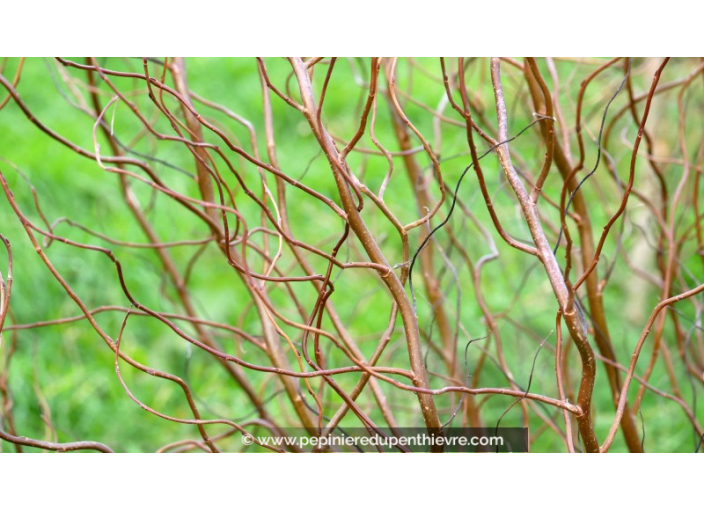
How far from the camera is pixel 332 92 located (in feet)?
6.55

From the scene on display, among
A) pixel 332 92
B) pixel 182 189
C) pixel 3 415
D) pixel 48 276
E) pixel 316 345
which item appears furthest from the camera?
pixel 332 92

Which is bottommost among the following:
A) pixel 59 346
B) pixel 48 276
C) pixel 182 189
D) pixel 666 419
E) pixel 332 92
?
pixel 666 419

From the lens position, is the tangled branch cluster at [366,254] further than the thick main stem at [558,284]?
Yes

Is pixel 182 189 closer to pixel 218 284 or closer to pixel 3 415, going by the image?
pixel 218 284

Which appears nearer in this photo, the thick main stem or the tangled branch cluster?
the thick main stem

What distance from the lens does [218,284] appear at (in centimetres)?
166

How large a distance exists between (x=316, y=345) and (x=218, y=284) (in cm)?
111

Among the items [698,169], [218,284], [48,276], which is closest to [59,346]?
[48,276]

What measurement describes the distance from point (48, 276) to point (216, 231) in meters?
0.92

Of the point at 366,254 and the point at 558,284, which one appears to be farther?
the point at 366,254

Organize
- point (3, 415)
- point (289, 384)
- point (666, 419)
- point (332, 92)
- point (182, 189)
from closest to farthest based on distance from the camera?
point (289, 384)
point (3, 415)
point (666, 419)
point (182, 189)
point (332, 92)
